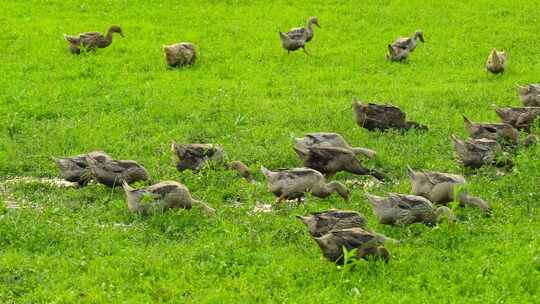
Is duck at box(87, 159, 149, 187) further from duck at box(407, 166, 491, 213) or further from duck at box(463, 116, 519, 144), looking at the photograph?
duck at box(463, 116, 519, 144)

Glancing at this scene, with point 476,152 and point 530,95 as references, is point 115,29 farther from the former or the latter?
point 476,152

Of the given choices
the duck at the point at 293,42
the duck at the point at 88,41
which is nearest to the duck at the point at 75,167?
the duck at the point at 88,41

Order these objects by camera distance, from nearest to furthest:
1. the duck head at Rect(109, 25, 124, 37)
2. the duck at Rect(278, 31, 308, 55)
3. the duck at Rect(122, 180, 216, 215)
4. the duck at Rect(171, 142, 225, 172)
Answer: the duck at Rect(122, 180, 216, 215), the duck at Rect(171, 142, 225, 172), the duck at Rect(278, 31, 308, 55), the duck head at Rect(109, 25, 124, 37)

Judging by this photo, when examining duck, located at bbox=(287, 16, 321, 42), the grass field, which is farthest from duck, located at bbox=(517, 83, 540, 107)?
duck, located at bbox=(287, 16, 321, 42)

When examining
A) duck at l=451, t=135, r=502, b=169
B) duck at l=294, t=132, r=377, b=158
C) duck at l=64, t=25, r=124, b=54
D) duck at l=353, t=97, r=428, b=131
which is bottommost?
duck at l=64, t=25, r=124, b=54

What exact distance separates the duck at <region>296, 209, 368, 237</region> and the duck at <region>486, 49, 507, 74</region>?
952cm

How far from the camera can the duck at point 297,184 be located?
1086cm

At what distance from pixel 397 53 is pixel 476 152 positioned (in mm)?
7562

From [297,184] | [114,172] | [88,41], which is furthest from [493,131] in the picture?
[88,41]

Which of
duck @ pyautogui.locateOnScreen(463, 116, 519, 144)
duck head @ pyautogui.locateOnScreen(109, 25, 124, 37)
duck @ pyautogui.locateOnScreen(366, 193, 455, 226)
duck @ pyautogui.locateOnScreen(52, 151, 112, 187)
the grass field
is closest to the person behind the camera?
the grass field

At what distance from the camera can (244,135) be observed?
47.0 feet

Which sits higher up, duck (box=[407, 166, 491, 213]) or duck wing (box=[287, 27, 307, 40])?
duck (box=[407, 166, 491, 213])

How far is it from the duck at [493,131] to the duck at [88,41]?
31.3 ft

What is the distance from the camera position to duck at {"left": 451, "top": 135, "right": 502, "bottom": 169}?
475 inches
